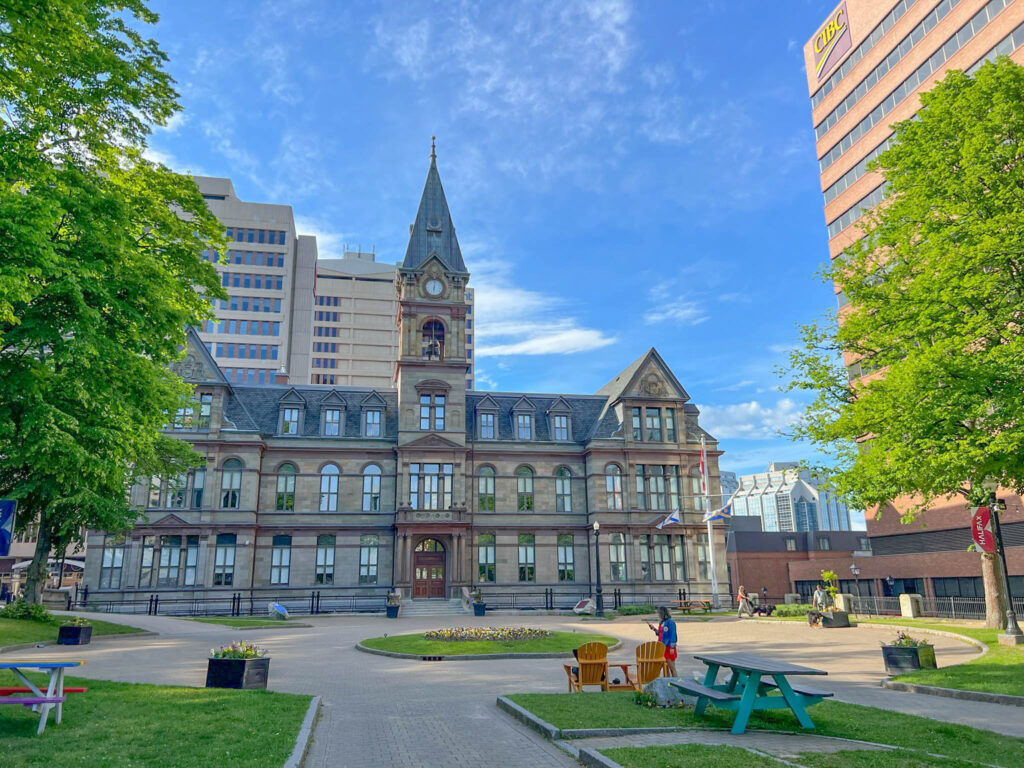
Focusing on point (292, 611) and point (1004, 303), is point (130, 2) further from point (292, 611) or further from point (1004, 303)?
point (292, 611)

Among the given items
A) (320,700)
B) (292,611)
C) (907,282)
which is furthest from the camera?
(292,611)

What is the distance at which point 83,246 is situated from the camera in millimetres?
13328

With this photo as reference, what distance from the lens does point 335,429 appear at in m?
46.2

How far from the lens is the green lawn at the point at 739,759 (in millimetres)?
7695

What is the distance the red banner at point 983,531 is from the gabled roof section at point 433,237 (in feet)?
111

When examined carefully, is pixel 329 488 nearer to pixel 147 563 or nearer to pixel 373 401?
pixel 373 401

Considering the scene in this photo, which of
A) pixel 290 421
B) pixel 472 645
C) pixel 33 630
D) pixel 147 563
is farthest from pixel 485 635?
pixel 290 421

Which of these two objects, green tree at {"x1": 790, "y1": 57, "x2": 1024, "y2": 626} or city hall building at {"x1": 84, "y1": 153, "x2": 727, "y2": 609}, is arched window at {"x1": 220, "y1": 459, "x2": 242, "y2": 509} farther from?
green tree at {"x1": 790, "y1": 57, "x2": 1024, "y2": 626}

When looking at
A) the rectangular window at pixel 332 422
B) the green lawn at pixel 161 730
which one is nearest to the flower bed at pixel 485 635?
the green lawn at pixel 161 730

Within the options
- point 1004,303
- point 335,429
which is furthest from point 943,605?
point 335,429

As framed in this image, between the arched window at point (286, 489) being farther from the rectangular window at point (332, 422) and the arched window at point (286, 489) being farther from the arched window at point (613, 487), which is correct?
the arched window at point (613, 487)

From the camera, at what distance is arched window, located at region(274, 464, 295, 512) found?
43.6 metres

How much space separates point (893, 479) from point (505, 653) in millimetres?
12589

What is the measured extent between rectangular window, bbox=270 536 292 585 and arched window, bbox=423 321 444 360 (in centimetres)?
1532
